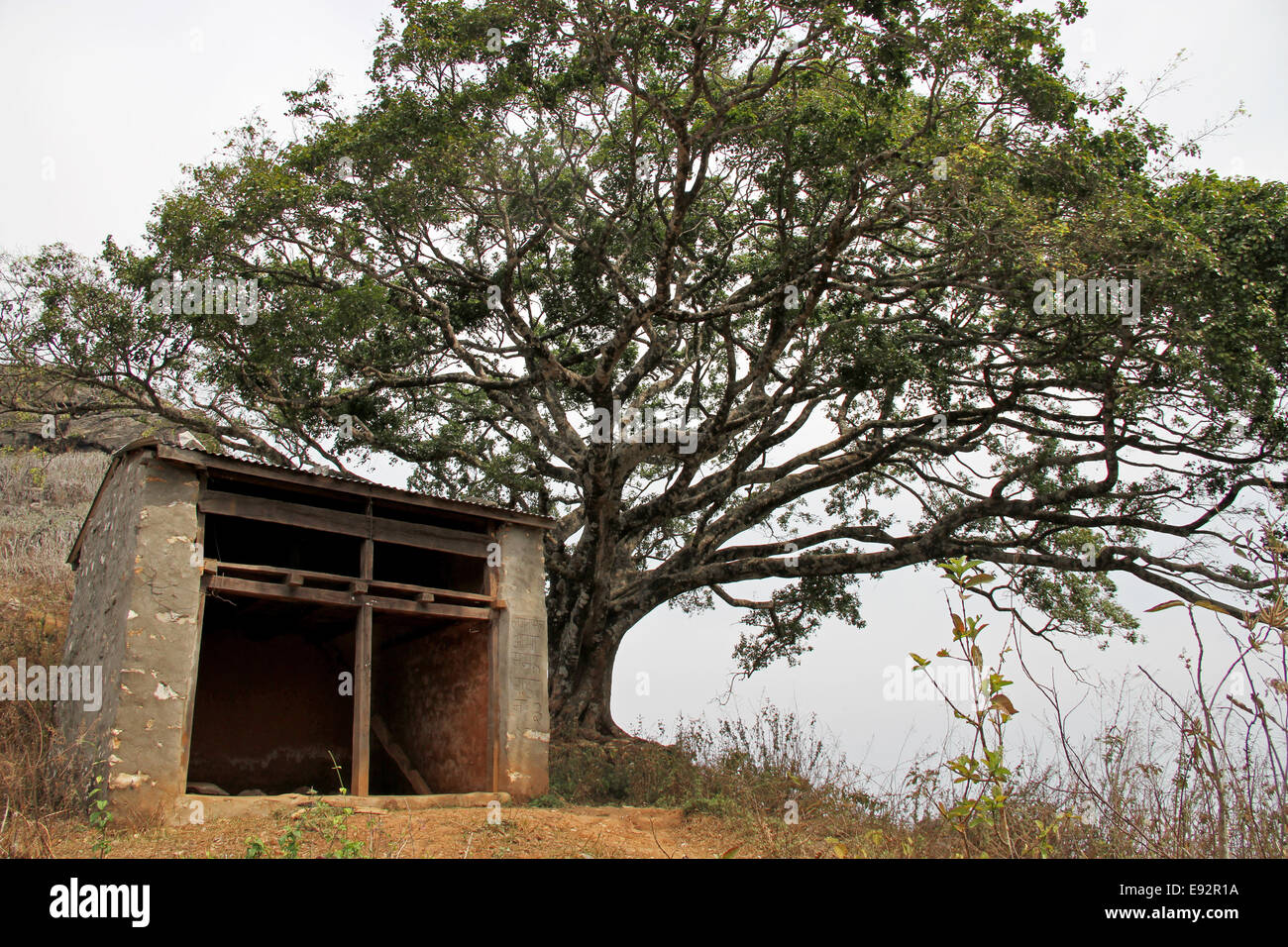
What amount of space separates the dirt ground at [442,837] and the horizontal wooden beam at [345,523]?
3.04 metres

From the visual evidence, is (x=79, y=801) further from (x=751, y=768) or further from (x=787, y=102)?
(x=787, y=102)

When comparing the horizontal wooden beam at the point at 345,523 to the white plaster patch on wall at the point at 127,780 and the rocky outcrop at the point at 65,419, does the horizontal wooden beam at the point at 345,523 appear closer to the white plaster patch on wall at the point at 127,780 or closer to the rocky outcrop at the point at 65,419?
the white plaster patch on wall at the point at 127,780

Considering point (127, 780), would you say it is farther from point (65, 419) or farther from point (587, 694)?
point (65, 419)

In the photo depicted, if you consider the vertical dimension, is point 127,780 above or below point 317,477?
below

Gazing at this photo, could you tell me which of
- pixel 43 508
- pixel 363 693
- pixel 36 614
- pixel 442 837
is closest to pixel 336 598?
pixel 363 693

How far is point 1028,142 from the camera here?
33.0ft

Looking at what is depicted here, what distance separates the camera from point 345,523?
10180mm

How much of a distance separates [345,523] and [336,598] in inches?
33.7

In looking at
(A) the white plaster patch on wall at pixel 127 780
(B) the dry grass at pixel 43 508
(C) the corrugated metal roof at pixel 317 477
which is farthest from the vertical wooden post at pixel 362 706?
(B) the dry grass at pixel 43 508

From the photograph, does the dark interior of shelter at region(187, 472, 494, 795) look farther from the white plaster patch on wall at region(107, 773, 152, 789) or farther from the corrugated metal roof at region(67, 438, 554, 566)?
the white plaster patch on wall at region(107, 773, 152, 789)

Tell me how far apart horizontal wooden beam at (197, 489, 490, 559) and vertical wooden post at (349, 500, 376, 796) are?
0.56 ft

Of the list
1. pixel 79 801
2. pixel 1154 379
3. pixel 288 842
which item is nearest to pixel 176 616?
pixel 79 801

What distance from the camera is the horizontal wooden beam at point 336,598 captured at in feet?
30.3

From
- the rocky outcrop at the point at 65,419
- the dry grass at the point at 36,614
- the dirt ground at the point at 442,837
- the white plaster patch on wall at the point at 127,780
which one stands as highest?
the rocky outcrop at the point at 65,419
